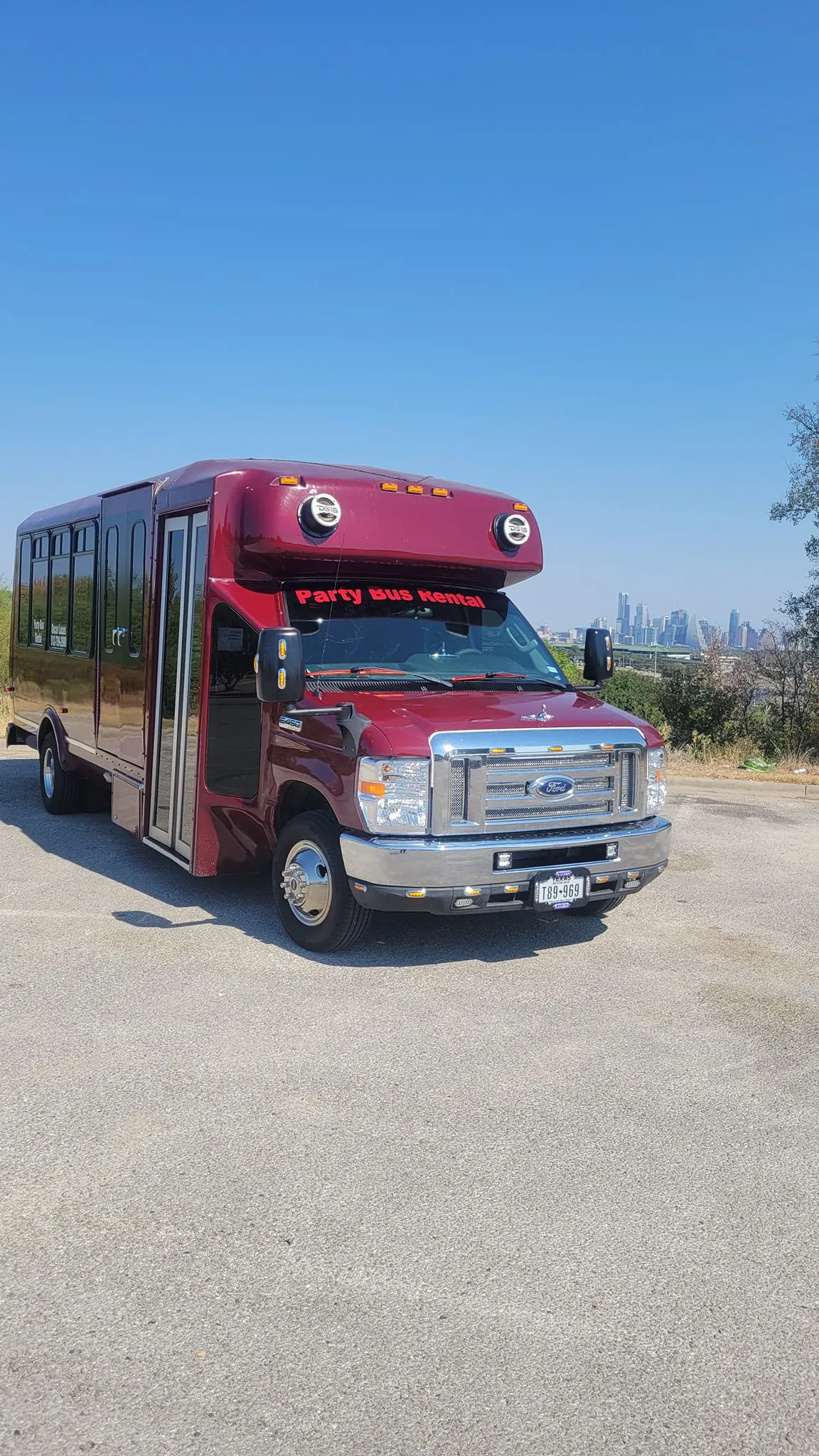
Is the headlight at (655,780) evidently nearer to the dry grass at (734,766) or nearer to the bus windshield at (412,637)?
the bus windshield at (412,637)

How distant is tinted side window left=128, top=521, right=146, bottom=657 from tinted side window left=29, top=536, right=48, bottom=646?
2.81m

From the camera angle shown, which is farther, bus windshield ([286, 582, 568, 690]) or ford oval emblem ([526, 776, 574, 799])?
bus windshield ([286, 582, 568, 690])

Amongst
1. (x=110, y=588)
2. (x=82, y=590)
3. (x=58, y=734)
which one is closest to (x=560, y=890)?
(x=110, y=588)

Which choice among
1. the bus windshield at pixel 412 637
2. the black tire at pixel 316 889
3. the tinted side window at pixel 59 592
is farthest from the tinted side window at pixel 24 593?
the black tire at pixel 316 889

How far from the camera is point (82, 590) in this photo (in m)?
10.0

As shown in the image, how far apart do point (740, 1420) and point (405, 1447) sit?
2.71 feet

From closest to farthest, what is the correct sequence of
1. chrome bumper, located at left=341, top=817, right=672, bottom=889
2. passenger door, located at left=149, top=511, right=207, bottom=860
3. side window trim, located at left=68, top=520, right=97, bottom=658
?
chrome bumper, located at left=341, top=817, right=672, bottom=889 → passenger door, located at left=149, top=511, right=207, bottom=860 → side window trim, located at left=68, top=520, right=97, bottom=658

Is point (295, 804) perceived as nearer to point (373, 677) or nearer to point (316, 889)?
point (316, 889)

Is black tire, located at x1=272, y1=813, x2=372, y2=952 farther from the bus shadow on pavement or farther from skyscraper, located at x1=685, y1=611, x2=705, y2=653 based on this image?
skyscraper, located at x1=685, y1=611, x2=705, y2=653

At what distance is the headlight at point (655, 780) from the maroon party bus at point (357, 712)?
0.02 metres

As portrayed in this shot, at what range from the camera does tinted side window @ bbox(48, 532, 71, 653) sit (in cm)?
1054

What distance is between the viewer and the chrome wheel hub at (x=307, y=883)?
21.1 feet

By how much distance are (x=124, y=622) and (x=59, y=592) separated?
230 cm

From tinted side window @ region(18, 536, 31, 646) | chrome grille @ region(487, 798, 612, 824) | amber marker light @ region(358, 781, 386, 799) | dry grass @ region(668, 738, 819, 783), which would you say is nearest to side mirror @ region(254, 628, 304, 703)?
amber marker light @ region(358, 781, 386, 799)
